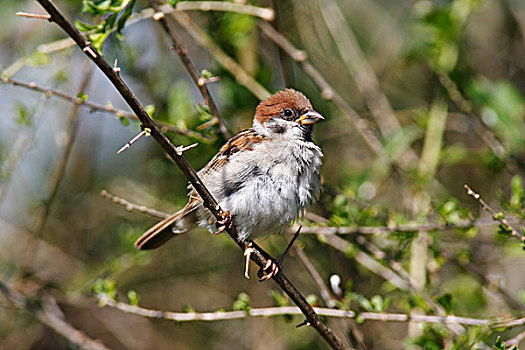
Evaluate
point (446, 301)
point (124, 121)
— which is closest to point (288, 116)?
point (124, 121)

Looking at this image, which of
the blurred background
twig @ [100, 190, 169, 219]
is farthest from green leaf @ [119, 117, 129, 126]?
twig @ [100, 190, 169, 219]

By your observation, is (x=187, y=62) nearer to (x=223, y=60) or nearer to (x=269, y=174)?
(x=269, y=174)

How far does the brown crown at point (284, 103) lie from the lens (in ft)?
9.91

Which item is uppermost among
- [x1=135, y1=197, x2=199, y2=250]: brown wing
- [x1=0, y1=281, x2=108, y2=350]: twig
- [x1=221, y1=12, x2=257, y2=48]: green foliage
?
[x1=221, y1=12, x2=257, y2=48]: green foliage

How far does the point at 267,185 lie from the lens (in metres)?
2.74

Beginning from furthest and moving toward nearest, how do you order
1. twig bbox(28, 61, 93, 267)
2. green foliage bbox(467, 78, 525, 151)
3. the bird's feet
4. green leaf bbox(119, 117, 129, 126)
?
twig bbox(28, 61, 93, 267) < green foliage bbox(467, 78, 525, 151) < green leaf bbox(119, 117, 129, 126) < the bird's feet

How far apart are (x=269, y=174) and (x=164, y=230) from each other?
780mm

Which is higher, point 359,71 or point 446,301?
point 359,71

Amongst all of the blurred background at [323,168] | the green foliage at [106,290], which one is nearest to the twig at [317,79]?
the blurred background at [323,168]

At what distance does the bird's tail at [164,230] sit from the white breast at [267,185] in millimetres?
384

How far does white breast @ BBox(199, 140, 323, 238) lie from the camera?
8.90ft

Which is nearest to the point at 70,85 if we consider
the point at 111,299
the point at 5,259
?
the point at 5,259

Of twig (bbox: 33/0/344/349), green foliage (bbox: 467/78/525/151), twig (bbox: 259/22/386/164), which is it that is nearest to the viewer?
twig (bbox: 33/0/344/349)

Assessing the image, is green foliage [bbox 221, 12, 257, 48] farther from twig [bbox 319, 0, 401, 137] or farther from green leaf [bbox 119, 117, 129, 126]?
green leaf [bbox 119, 117, 129, 126]
